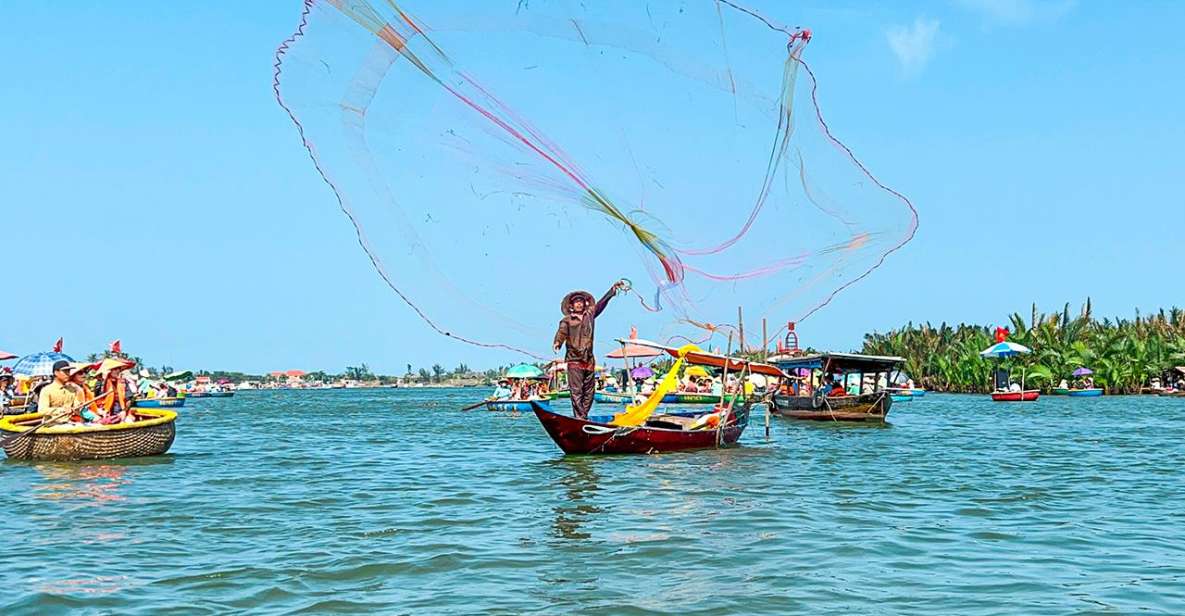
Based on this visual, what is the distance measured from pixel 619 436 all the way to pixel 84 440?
36.2 feet

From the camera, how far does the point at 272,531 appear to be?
13781mm

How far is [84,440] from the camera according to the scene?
22.6 metres

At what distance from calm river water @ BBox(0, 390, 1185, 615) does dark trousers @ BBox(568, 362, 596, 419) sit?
113 centimetres

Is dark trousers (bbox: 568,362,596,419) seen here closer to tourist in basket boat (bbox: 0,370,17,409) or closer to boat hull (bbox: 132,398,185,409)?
tourist in basket boat (bbox: 0,370,17,409)

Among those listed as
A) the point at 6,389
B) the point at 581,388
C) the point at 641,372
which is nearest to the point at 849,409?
the point at 581,388

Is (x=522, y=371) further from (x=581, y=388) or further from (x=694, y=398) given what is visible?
(x=581, y=388)

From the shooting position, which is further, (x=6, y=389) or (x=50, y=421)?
(x=6, y=389)

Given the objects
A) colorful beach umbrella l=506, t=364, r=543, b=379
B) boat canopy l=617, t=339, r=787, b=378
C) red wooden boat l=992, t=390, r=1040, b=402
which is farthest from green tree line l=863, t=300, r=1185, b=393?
boat canopy l=617, t=339, r=787, b=378

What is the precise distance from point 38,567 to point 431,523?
4.68 m

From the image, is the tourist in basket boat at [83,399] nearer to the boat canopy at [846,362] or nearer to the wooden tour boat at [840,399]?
the wooden tour boat at [840,399]

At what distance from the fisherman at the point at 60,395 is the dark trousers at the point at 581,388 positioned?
402 inches

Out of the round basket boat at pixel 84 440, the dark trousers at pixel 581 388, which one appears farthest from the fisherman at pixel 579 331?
the round basket boat at pixel 84 440

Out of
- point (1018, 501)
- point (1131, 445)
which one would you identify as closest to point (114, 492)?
point (1018, 501)

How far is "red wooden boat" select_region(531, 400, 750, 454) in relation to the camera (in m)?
24.2
